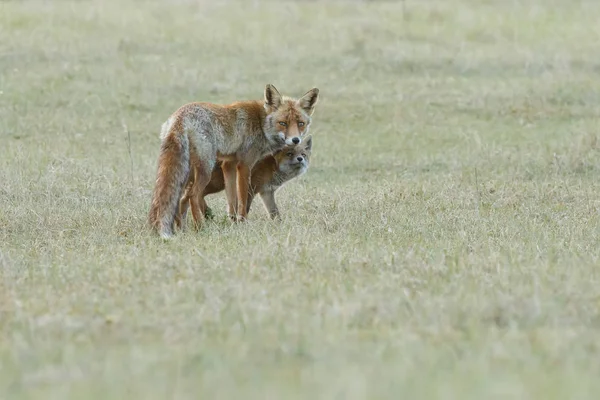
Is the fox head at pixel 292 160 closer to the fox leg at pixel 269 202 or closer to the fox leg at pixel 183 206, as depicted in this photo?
the fox leg at pixel 269 202

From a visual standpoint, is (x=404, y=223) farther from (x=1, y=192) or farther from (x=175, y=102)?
(x=175, y=102)

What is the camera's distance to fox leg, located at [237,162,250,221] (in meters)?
11.1

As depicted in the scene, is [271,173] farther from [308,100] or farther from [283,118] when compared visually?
[308,100]

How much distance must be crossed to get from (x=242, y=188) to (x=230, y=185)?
0.60 feet

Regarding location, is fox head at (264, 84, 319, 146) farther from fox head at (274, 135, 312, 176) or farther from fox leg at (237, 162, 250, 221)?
fox leg at (237, 162, 250, 221)

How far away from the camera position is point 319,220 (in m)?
10.6

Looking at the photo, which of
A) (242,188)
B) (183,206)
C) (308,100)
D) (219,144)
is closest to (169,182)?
(183,206)

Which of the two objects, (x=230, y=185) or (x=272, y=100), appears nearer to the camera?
(x=230, y=185)

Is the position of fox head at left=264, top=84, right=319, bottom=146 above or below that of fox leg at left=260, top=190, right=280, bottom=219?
above

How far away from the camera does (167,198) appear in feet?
31.6

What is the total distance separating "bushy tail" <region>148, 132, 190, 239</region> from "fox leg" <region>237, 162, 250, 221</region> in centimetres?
116

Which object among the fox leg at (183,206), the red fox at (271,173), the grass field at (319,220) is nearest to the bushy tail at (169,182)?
the grass field at (319,220)

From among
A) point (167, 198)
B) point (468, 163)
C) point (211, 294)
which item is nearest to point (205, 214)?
point (167, 198)

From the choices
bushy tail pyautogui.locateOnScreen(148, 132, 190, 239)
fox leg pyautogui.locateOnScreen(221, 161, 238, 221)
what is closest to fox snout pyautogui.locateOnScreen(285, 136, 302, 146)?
fox leg pyautogui.locateOnScreen(221, 161, 238, 221)
